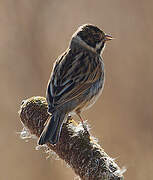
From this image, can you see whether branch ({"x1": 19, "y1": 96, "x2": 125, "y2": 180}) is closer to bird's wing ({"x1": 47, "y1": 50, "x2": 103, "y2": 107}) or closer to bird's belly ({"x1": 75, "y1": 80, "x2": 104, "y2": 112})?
bird's wing ({"x1": 47, "y1": 50, "x2": 103, "y2": 107})

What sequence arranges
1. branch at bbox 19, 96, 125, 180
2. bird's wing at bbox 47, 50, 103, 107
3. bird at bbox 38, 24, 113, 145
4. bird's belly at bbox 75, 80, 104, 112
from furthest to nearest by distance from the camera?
bird's belly at bbox 75, 80, 104, 112 → bird's wing at bbox 47, 50, 103, 107 → bird at bbox 38, 24, 113, 145 → branch at bbox 19, 96, 125, 180

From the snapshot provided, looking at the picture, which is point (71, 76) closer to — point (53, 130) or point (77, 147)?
point (53, 130)

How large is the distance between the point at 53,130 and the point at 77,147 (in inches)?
12.0

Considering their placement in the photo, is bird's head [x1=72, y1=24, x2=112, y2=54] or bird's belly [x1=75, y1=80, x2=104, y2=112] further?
Answer: bird's head [x1=72, y1=24, x2=112, y2=54]

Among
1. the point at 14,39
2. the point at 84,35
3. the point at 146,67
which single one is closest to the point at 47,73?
the point at 14,39

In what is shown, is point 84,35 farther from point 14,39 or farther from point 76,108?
point 14,39

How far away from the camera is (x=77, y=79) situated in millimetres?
4008

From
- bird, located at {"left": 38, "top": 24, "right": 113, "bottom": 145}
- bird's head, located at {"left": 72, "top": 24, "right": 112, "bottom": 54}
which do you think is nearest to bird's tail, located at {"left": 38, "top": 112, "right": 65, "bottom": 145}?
bird, located at {"left": 38, "top": 24, "right": 113, "bottom": 145}

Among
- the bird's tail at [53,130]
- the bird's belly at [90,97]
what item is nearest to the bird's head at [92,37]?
the bird's belly at [90,97]

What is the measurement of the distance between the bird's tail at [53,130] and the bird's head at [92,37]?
0.94 meters

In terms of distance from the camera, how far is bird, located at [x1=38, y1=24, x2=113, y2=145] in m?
3.61

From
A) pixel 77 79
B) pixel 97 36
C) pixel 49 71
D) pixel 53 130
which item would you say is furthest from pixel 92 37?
pixel 49 71

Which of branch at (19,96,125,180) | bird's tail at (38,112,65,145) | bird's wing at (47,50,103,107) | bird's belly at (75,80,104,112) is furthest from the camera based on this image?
bird's belly at (75,80,104,112)

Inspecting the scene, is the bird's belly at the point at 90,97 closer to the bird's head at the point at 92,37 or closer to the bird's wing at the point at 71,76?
the bird's wing at the point at 71,76
